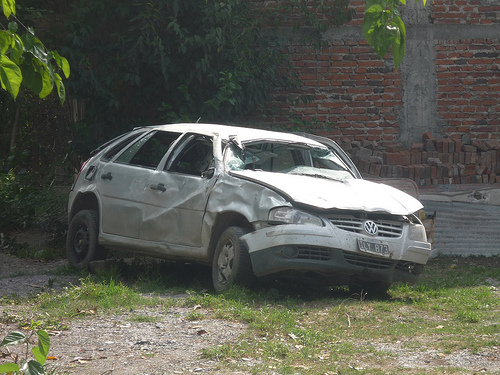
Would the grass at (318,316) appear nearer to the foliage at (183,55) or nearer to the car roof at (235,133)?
the car roof at (235,133)

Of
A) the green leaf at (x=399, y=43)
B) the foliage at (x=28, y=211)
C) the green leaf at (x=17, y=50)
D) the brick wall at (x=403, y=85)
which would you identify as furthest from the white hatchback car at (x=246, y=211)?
the green leaf at (x=17, y=50)

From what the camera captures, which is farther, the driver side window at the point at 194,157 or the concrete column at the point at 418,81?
the concrete column at the point at 418,81

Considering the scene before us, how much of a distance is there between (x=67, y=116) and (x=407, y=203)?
8.69 meters

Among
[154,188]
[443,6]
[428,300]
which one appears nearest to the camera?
[428,300]

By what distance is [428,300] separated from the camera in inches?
304

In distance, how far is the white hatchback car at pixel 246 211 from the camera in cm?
717

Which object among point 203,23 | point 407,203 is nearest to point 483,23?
point 203,23

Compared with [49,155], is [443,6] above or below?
above

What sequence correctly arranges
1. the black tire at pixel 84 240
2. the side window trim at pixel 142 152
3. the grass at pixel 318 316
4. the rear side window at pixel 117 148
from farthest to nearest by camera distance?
the rear side window at pixel 117 148 → the black tire at pixel 84 240 → the side window trim at pixel 142 152 → the grass at pixel 318 316

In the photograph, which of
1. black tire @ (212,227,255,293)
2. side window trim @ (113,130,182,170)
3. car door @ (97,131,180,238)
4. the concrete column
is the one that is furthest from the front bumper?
the concrete column

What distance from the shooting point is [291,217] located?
7.14 metres

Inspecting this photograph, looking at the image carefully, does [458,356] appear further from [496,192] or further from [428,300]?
[496,192]

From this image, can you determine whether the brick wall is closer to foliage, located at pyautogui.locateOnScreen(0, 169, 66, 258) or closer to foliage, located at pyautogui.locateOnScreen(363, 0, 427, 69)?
foliage, located at pyautogui.locateOnScreen(0, 169, 66, 258)

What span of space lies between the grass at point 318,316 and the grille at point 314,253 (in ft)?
1.41
